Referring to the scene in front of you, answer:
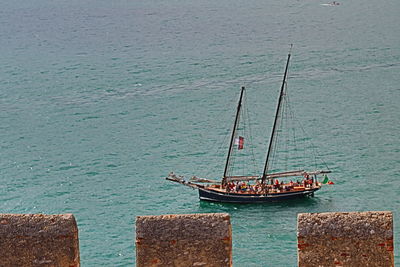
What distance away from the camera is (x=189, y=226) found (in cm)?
859

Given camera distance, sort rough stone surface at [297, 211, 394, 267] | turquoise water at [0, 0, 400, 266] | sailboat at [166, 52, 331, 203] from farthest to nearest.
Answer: sailboat at [166, 52, 331, 203]
turquoise water at [0, 0, 400, 266]
rough stone surface at [297, 211, 394, 267]

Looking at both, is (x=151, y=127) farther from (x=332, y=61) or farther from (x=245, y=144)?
(x=332, y=61)

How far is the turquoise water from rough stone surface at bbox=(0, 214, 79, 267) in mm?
47478

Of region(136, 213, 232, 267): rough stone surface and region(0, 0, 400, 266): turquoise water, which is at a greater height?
region(136, 213, 232, 267): rough stone surface

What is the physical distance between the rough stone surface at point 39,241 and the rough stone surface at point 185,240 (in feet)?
2.31

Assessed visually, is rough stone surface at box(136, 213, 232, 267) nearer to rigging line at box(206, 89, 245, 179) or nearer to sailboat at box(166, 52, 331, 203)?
sailboat at box(166, 52, 331, 203)

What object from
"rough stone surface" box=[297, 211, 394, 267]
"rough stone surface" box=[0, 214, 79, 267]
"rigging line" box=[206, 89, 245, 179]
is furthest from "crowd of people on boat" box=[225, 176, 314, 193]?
"rough stone surface" box=[297, 211, 394, 267]

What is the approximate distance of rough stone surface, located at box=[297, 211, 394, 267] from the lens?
8.29m

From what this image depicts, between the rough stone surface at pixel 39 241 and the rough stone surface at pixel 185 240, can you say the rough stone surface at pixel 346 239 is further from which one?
the rough stone surface at pixel 39 241

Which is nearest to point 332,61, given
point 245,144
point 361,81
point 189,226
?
point 361,81

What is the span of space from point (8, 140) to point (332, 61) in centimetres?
4322

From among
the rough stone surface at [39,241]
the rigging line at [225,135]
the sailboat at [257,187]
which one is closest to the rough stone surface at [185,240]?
the rough stone surface at [39,241]

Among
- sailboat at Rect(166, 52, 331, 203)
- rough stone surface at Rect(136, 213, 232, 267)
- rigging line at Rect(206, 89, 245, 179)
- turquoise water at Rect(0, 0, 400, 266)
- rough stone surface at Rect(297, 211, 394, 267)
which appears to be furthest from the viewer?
rigging line at Rect(206, 89, 245, 179)

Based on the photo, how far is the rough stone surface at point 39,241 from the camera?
28.3ft
